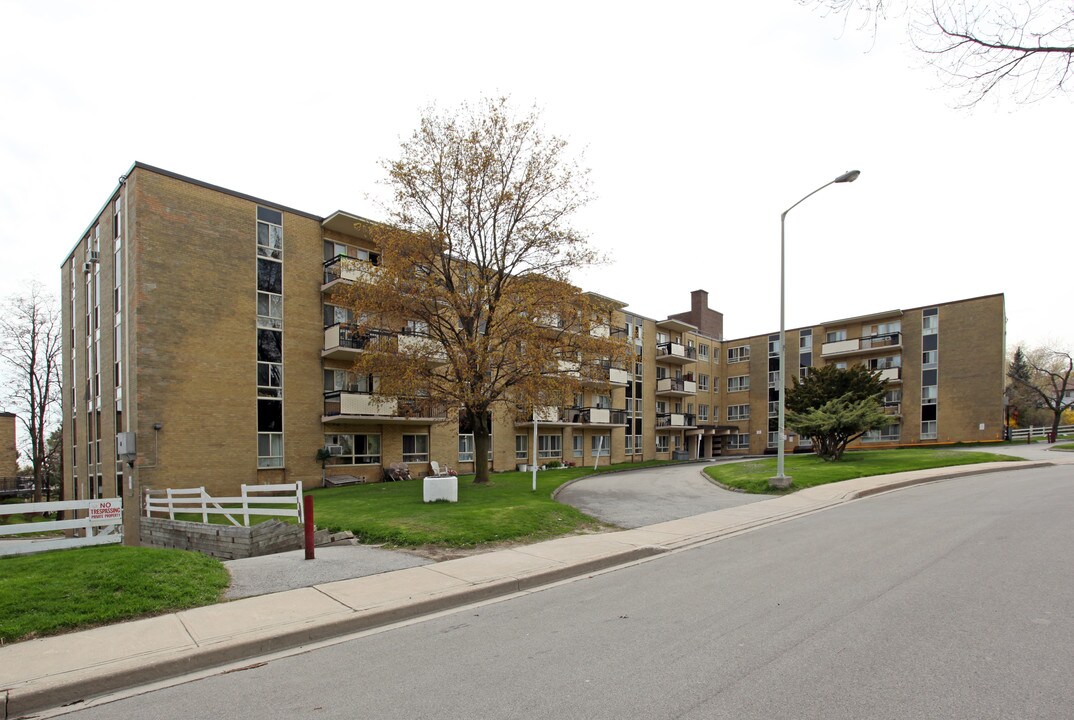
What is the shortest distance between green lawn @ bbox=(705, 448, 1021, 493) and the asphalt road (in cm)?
1220

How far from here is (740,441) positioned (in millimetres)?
56625

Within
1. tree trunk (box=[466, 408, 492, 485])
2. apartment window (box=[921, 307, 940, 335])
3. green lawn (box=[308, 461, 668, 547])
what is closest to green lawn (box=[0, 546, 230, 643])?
green lawn (box=[308, 461, 668, 547])

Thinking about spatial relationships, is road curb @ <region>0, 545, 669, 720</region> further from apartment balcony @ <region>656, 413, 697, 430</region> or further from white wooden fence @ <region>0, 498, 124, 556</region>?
apartment balcony @ <region>656, 413, 697, 430</region>

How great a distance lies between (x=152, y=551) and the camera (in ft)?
29.7

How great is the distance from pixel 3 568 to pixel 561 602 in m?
7.47

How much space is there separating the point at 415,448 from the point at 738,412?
118 feet

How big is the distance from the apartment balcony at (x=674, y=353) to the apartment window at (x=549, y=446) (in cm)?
1331

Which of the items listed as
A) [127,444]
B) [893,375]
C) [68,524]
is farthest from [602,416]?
[68,524]

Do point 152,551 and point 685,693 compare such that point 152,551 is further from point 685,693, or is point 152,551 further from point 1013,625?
point 1013,625

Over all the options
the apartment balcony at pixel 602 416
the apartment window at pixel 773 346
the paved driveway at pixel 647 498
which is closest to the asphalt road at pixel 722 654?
the paved driveway at pixel 647 498

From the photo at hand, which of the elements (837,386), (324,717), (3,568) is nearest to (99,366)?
(3,568)

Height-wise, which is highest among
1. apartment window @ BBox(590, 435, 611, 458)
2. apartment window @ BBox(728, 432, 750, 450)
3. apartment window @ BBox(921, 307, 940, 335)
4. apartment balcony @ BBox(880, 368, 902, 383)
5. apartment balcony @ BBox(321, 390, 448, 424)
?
apartment window @ BBox(921, 307, 940, 335)

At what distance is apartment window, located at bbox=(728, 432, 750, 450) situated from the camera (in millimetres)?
56125

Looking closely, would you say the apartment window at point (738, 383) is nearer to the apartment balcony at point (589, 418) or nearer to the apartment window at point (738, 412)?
the apartment window at point (738, 412)
